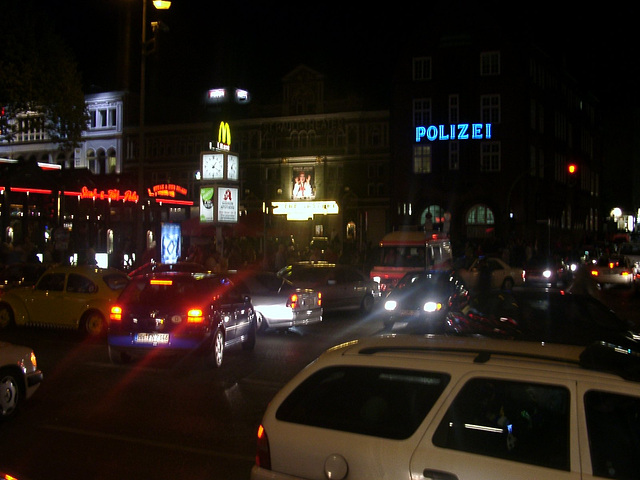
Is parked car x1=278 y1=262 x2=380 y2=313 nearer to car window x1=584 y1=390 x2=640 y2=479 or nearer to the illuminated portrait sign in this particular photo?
the illuminated portrait sign

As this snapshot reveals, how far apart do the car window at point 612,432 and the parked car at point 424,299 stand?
10.7m

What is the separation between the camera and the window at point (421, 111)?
49531 mm

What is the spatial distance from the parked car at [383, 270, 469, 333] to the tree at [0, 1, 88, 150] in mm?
18006

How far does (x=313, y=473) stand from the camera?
3865mm

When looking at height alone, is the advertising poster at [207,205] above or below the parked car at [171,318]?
above

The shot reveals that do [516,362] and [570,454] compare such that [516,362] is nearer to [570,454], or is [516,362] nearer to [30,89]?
[570,454]

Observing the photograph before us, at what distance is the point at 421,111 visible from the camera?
4972 cm

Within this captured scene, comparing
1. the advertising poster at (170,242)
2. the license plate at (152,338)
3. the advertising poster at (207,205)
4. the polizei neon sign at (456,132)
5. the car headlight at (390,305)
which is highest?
the polizei neon sign at (456,132)

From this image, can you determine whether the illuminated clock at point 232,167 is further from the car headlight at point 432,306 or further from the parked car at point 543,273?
the car headlight at point 432,306

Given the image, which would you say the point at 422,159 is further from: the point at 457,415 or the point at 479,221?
the point at 457,415

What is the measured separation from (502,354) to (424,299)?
40.4ft

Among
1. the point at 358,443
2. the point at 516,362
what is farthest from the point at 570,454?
the point at 358,443

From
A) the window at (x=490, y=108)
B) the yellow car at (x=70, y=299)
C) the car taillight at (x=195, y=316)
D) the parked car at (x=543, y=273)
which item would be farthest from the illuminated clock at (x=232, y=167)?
the window at (x=490, y=108)

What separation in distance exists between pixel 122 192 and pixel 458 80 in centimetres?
2870
